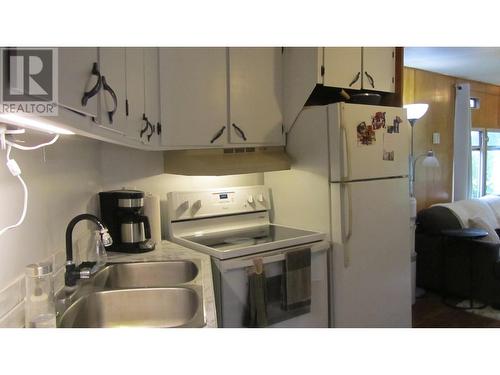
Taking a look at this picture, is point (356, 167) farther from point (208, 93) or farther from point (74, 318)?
point (74, 318)

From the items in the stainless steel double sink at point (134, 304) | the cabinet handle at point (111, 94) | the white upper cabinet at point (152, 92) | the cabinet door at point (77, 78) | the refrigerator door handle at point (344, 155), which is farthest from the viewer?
the refrigerator door handle at point (344, 155)

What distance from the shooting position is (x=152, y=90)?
6.44ft

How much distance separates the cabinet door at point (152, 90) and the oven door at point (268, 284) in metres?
0.76

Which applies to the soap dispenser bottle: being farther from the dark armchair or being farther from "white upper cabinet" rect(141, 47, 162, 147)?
the dark armchair

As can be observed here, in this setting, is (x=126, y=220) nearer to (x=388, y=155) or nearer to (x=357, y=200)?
(x=357, y=200)

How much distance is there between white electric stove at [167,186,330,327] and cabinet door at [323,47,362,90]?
88 cm

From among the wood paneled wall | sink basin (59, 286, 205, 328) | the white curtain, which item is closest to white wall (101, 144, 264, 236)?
sink basin (59, 286, 205, 328)

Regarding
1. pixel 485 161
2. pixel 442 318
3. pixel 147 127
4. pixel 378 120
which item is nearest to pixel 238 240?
pixel 147 127

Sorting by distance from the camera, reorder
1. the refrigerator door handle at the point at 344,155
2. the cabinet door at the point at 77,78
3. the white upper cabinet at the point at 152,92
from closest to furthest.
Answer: the cabinet door at the point at 77,78 → the white upper cabinet at the point at 152,92 → the refrigerator door handle at the point at 344,155

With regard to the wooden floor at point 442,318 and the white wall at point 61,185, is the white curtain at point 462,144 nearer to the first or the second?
the wooden floor at point 442,318

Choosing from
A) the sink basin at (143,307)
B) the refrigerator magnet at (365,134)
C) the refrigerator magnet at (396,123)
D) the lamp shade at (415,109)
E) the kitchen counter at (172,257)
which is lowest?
the sink basin at (143,307)

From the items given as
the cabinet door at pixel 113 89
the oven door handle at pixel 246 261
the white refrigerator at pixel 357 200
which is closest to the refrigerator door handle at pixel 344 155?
the white refrigerator at pixel 357 200

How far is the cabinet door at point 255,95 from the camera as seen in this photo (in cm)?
234

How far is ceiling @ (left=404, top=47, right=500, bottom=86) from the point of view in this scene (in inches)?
137
